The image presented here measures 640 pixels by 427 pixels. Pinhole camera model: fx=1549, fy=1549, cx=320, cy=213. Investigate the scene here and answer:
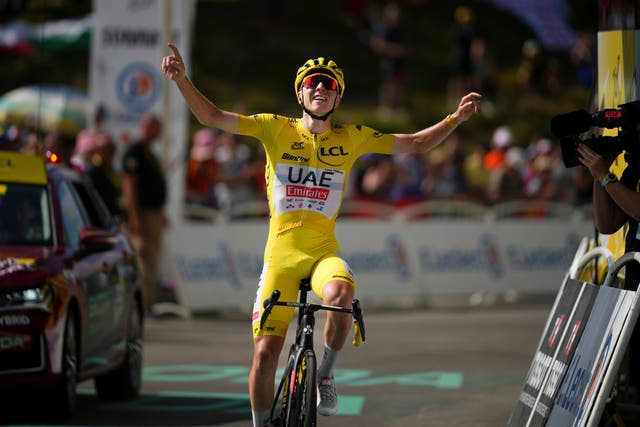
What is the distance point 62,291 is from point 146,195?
26.9 ft

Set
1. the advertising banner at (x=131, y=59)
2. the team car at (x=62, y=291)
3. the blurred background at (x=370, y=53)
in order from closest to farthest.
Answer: the team car at (x=62, y=291)
the advertising banner at (x=131, y=59)
the blurred background at (x=370, y=53)

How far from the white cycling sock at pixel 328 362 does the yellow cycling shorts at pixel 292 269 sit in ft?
1.07

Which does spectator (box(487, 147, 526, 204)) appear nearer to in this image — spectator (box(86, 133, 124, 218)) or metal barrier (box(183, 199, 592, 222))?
metal barrier (box(183, 199, 592, 222))

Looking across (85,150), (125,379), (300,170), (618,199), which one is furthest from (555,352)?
(85,150)

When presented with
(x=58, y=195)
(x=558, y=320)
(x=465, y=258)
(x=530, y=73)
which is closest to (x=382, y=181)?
(x=465, y=258)

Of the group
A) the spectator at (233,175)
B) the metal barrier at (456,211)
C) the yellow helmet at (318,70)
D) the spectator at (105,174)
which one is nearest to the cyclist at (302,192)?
the yellow helmet at (318,70)

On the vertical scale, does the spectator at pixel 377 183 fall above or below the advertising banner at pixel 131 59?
below

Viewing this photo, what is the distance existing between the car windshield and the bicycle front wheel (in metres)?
3.39

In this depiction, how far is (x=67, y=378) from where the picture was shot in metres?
10.4

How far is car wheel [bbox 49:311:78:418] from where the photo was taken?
1034 cm

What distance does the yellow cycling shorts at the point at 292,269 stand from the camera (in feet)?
28.1

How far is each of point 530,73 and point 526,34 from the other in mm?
5555

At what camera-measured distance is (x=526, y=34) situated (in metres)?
45.1

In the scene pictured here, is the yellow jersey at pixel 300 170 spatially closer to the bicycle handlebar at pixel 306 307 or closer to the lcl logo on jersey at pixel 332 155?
the lcl logo on jersey at pixel 332 155
